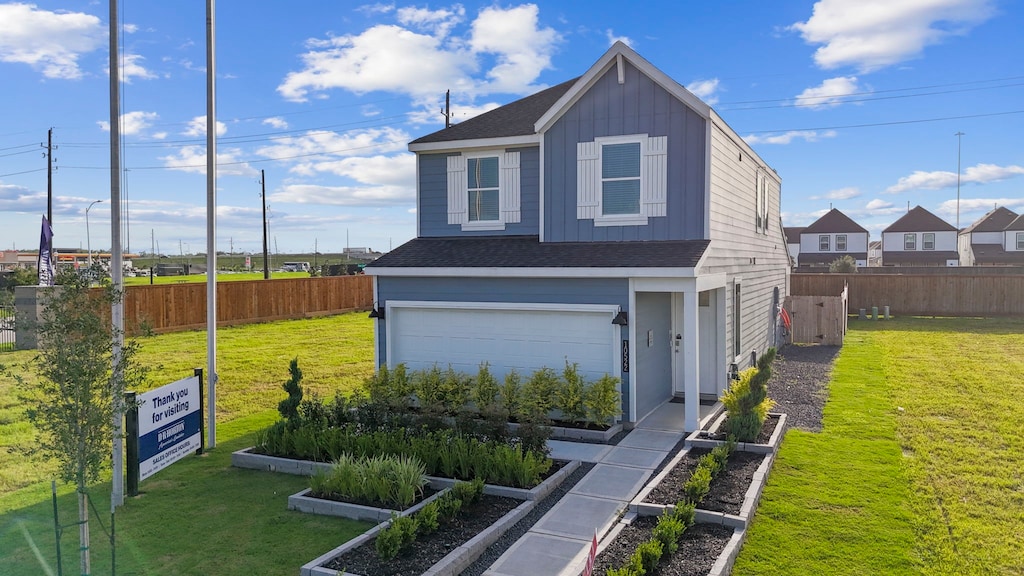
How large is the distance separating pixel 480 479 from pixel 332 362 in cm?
1167

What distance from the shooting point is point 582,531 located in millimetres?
6793

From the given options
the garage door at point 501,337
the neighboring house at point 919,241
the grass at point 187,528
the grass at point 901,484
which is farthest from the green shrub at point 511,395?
the neighboring house at point 919,241

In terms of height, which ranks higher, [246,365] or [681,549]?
[246,365]

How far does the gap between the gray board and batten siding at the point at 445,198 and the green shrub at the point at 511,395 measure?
3.37 meters

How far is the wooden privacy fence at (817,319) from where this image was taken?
Result: 20.7 metres

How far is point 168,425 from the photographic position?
28.3ft

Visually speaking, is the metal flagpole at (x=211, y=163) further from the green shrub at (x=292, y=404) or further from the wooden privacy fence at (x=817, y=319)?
the wooden privacy fence at (x=817, y=319)

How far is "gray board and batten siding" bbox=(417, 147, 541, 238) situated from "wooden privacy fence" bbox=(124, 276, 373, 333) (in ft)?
38.5

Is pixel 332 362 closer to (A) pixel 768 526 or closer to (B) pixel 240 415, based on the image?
(B) pixel 240 415

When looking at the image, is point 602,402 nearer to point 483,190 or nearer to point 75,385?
point 483,190

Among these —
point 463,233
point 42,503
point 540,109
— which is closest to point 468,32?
point 540,109

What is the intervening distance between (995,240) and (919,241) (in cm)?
714

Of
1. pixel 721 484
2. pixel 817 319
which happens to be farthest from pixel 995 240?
pixel 721 484

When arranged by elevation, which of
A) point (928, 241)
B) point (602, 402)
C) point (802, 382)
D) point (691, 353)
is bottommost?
point (802, 382)
